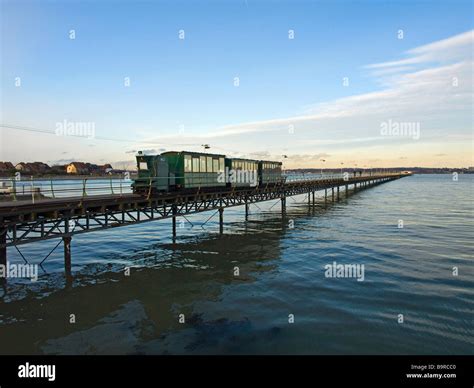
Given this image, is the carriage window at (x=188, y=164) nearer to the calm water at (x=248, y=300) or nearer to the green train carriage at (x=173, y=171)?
the green train carriage at (x=173, y=171)

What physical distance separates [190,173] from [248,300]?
47.1 ft

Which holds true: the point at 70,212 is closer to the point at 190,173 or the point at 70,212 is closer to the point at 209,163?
the point at 190,173

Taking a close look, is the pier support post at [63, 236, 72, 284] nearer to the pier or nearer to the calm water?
the pier

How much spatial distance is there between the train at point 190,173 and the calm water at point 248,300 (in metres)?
4.99

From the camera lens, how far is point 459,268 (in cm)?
1856

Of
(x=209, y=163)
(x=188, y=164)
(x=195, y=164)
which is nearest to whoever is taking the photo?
(x=188, y=164)

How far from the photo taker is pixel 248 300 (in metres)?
14.1

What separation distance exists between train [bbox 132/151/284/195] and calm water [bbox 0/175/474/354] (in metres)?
4.99

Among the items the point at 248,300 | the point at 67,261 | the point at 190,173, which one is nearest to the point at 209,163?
the point at 190,173

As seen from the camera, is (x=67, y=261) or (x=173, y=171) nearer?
(x=67, y=261)

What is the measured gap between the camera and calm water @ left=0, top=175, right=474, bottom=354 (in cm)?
1056

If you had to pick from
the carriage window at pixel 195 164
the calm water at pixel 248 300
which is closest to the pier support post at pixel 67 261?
the calm water at pixel 248 300
